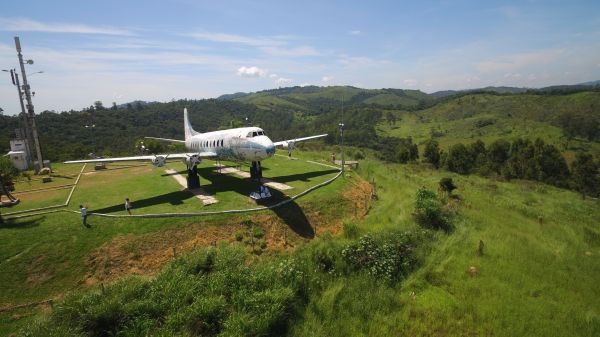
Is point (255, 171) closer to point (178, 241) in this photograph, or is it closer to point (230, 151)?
point (230, 151)

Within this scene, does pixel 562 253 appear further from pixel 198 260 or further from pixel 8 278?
pixel 8 278

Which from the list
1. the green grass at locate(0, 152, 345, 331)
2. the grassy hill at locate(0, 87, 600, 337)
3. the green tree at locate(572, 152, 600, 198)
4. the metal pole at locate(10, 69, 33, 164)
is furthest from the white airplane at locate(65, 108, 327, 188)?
the green tree at locate(572, 152, 600, 198)

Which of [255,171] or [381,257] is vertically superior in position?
[255,171]

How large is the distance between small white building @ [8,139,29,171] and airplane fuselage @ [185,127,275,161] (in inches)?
1395

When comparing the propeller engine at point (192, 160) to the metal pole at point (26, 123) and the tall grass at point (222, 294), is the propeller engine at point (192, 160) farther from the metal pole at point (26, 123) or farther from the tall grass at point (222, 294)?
the metal pole at point (26, 123)

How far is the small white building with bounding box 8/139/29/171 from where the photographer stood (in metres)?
46.8

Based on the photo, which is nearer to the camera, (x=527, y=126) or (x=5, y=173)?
(x=5, y=173)

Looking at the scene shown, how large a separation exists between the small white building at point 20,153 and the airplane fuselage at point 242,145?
35.4m

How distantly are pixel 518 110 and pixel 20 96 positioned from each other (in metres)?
245

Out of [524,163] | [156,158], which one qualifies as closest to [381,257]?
[156,158]

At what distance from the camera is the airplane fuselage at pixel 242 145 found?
27.4 m

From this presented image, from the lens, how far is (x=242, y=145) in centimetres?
2880

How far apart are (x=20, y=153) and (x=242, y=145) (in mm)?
42693

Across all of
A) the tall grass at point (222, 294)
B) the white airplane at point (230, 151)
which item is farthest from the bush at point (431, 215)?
the white airplane at point (230, 151)
